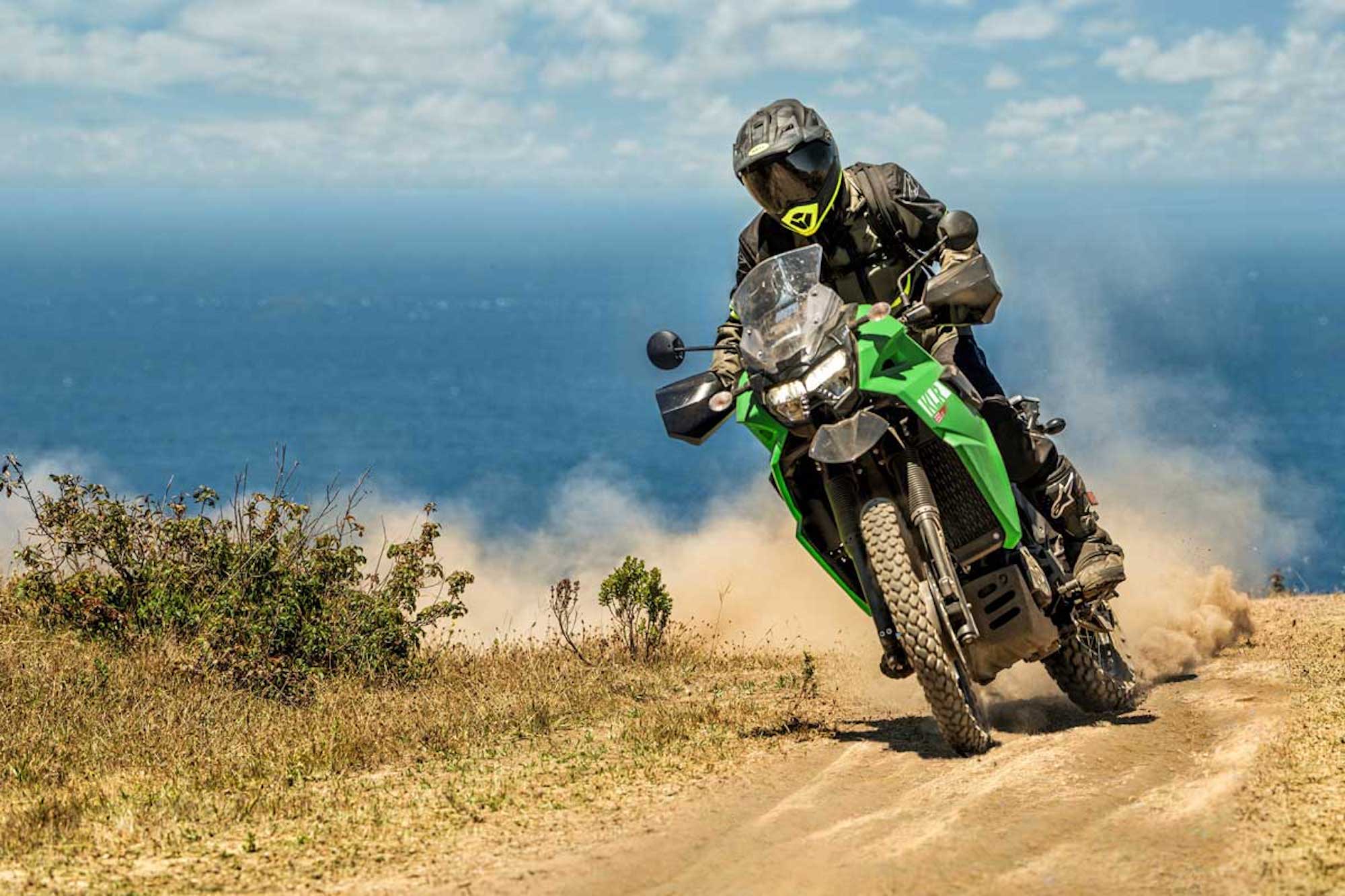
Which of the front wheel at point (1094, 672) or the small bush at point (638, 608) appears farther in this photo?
the small bush at point (638, 608)

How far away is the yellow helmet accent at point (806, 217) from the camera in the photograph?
28.1ft

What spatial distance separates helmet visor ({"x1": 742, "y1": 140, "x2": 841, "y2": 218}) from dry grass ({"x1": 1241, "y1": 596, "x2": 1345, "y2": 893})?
3775mm

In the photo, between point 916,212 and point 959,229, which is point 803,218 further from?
point 959,229

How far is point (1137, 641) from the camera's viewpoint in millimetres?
11273

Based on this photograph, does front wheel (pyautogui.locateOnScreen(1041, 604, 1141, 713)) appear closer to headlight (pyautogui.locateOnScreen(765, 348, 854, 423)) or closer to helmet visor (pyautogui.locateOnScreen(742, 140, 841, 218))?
headlight (pyautogui.locateOnScreen(765, 348, 854, 423))

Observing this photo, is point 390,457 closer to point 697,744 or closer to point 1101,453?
point 1101,453

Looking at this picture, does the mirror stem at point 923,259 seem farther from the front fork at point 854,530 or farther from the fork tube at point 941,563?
the fork tube at point 941,563

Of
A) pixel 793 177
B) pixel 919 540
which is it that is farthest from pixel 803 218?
pixel 919 540

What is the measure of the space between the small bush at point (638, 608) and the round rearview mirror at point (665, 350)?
12.4 ft

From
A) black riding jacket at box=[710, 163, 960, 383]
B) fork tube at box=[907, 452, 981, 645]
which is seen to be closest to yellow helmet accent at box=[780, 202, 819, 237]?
black riding jacket at box=[710, 163, 960, 383]

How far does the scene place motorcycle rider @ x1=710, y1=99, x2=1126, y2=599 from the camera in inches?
333

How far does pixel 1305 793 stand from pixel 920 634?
1.87 m

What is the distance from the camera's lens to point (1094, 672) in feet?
29.2

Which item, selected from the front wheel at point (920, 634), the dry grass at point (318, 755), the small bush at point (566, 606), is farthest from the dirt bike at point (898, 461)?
the small bush at point (566, 606)
